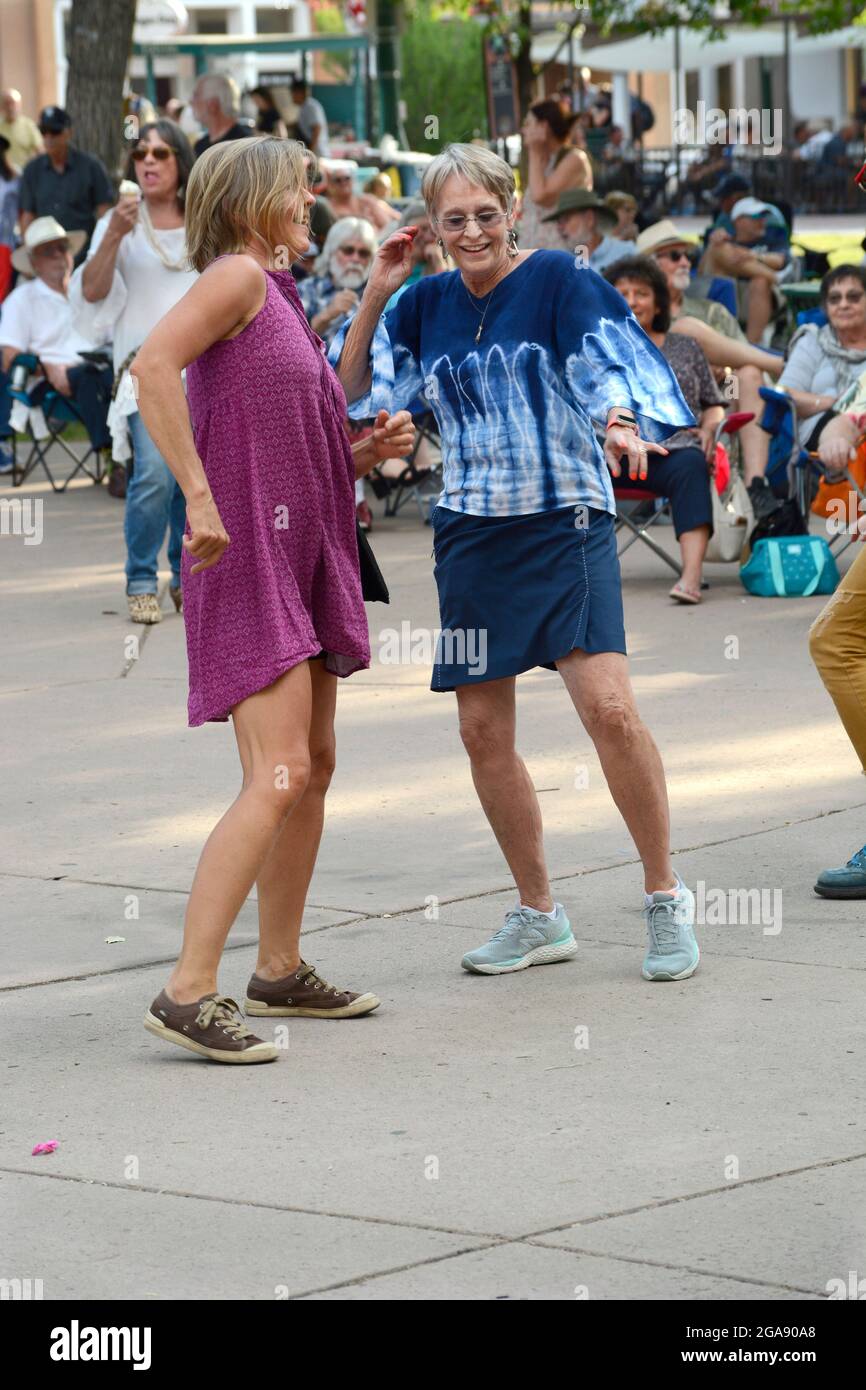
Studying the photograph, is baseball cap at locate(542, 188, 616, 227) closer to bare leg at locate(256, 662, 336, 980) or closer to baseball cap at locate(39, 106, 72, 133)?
baseball cap at locate(39, 106, 72, 133)

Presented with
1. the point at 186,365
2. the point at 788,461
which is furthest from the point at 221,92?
the point at 186,365

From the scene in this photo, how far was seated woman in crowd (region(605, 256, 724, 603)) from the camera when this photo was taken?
34.4ft

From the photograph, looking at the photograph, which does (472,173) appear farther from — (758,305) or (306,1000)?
(758,305)

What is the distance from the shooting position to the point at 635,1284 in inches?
137

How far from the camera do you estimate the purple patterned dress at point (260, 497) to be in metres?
4.71

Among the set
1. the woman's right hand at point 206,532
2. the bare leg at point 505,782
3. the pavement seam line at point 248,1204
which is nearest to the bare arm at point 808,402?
the bare leg at point 505,782

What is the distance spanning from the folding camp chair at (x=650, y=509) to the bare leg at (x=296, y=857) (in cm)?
551

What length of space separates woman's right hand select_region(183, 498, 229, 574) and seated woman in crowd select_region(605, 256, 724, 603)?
603 centimetres

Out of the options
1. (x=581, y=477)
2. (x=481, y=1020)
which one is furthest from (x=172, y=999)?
(x=581, y=477)

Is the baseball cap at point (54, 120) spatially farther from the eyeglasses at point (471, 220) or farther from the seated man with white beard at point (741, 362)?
the eyeglasses at point (471, 220)

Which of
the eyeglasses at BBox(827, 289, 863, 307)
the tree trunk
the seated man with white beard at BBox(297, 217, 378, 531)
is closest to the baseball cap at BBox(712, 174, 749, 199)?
the tree trunk

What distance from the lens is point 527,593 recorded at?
17.1 feet

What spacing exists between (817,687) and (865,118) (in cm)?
3078

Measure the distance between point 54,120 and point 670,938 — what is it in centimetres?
1243
